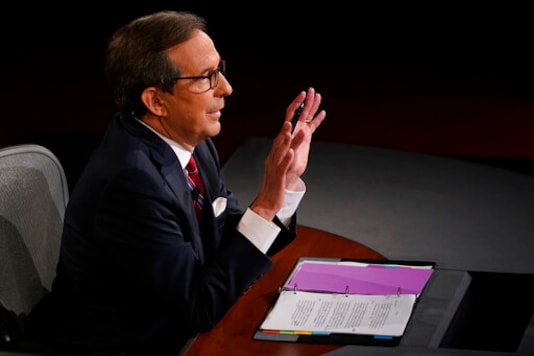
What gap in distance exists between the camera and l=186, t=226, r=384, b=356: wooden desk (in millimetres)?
2014

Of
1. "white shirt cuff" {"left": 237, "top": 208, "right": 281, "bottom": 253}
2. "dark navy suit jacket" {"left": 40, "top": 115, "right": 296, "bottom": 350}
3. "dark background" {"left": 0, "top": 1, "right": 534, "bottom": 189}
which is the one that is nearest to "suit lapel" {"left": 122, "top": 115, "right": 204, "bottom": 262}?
"dark navy suit jacket" {"left": 40, "top": 115, "right": 296, "bottom": 350}

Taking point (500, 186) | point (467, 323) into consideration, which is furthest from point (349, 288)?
point (500, 186)

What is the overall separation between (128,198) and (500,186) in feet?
6.76

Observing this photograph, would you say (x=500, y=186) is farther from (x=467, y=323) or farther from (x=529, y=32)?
(x=529, y=32)

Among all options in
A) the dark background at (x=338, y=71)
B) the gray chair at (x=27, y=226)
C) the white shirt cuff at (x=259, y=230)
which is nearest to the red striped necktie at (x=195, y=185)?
the white shirt cuff at (x=259, y=230)

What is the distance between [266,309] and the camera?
2.18 meters

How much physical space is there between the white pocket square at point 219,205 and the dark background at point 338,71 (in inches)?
95.7

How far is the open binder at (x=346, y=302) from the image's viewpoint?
2.05 metres

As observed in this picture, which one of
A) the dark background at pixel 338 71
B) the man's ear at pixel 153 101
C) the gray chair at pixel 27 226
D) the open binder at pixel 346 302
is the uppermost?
the dark background at pixel 338 71

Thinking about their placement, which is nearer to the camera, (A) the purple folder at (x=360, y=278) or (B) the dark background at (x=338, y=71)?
(A) the purple folder at (x=360, y=278)

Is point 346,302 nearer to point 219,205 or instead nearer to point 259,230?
point 259,230

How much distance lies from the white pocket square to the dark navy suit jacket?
0.20 metres

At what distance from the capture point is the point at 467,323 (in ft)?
7.41

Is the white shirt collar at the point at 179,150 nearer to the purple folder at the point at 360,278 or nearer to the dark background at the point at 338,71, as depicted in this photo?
the purple folder at the point at 360,278
